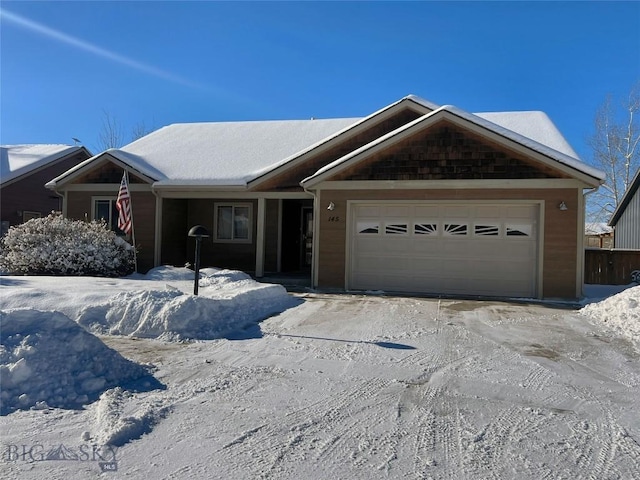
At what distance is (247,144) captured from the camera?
17031mm

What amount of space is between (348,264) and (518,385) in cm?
736

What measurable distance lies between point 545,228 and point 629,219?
15.9 meters

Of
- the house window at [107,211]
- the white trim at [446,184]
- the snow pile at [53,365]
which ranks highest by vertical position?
the white trim at [446,184]

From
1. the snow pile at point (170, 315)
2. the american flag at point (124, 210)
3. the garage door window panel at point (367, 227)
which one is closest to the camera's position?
the snow pile at point (170, 315)

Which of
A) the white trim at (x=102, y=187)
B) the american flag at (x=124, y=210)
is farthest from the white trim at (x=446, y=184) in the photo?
the white trim at (x=102, y=187)

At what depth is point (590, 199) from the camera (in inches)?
1390

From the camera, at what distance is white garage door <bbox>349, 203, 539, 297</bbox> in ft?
36.7

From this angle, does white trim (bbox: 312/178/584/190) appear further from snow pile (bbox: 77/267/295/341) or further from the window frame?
snow pile (bbox: 77/267/295/341)

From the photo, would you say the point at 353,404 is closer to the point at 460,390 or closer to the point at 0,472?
the point at 460,390

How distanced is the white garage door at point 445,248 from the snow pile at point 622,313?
2.50 m

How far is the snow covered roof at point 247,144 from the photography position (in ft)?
44.6

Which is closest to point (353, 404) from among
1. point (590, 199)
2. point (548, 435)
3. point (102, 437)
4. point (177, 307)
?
point (548, 435)

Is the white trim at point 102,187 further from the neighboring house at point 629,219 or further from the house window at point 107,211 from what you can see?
the neighboring house at point 629,219

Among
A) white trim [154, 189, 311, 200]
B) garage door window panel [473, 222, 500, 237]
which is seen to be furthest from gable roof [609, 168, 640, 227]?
white trim [154, 189, 311, 200]
